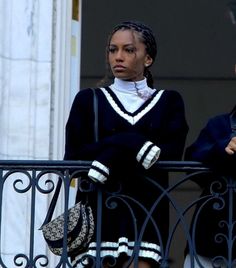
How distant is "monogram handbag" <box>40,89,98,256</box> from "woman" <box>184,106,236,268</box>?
618 millimetres

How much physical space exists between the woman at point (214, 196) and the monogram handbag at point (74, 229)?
2.03 ft

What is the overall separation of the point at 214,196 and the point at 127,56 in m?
0.92

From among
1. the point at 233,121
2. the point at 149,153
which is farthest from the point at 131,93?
the point at 233,121

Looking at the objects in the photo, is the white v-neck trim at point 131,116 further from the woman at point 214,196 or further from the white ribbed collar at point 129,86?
the woman at point 214,196

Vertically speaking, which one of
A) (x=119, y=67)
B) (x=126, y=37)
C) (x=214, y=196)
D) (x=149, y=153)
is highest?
(x=126, y=37)

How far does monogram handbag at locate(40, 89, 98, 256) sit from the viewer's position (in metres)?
12.0

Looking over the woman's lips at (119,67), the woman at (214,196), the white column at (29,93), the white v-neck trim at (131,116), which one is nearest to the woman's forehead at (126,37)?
the woman's lips at (119,67)

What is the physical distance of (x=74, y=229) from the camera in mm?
12047

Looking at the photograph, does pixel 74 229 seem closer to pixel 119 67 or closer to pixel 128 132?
pixel 128 132

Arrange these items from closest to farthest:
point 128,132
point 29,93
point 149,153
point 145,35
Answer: point 149,153
point 128,132
point 145,35
point 29,93

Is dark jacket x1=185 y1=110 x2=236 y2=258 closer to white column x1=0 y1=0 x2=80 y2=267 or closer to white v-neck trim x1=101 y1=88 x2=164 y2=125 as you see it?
white v-neck trim x1=101 y1=88 x2=164 y2=125

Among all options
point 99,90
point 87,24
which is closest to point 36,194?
point 99,90

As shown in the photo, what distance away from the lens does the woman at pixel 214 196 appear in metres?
12.1

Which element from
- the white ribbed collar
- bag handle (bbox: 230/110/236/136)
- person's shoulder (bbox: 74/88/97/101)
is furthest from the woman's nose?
bag handle (bbox: 230/110/236/136)
